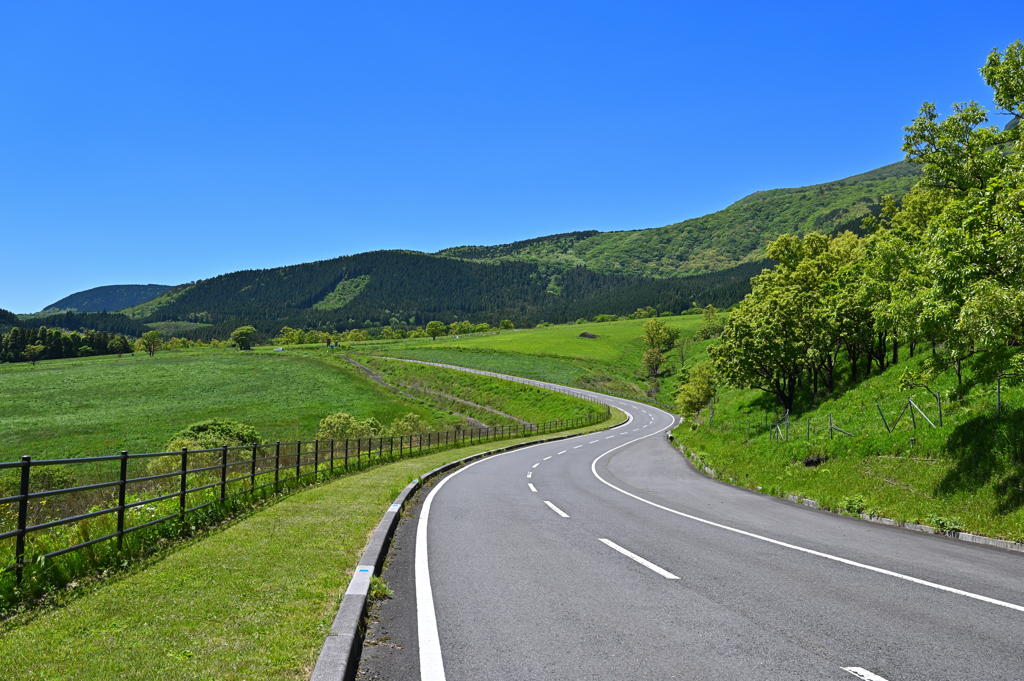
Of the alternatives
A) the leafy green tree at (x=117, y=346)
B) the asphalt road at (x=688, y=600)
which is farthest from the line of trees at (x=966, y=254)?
the leafy green tree at (x=117, y=346)

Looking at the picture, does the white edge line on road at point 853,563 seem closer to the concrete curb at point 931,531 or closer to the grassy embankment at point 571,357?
the concrete curb at point 931,531

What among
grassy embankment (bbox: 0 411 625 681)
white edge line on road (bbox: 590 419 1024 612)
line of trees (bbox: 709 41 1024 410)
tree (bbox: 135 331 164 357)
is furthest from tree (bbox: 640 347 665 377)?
tree (bbox: 135 331 164 357)

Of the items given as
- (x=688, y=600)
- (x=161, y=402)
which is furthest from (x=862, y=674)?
(x=161, y=402)

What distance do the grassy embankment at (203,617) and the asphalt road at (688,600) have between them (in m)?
0.71

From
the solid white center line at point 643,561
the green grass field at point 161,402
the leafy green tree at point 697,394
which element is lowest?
the green grass field at point 161,402

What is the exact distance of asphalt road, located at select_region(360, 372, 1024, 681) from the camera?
4.65 metres

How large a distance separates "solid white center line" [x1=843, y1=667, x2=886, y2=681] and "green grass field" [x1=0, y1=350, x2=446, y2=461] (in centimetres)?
5759

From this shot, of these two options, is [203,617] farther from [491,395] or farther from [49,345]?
[49,345]

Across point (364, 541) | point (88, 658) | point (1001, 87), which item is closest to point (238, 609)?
point (88, 658)

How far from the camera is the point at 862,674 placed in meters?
4.39

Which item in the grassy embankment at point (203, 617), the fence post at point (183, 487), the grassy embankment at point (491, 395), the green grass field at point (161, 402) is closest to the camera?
the grassy embankment at point (203, 617)

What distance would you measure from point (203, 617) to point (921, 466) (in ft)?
49.4

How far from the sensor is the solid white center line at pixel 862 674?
4305 mm

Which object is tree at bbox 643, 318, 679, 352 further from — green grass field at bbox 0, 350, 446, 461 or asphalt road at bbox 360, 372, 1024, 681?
asphalt road at bbox 360, 372, 1024, 681
